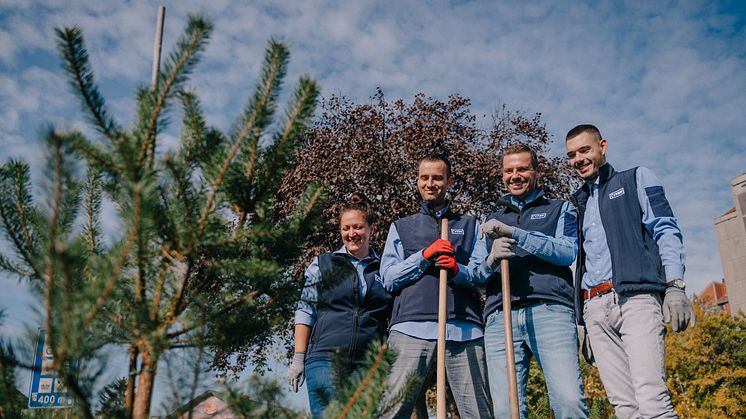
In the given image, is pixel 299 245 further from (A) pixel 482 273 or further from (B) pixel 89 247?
(A) pixel 482 273

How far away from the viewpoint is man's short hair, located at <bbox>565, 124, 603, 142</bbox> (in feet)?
A: 12.2

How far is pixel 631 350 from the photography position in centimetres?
308

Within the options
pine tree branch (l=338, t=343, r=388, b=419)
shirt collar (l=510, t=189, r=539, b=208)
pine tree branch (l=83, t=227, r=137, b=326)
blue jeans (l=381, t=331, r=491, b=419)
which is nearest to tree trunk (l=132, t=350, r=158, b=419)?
pine tree branch (l=83, t=227, r=137, b=326)

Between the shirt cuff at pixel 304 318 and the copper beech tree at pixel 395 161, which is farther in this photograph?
the copper beech tree at pixel 395 161

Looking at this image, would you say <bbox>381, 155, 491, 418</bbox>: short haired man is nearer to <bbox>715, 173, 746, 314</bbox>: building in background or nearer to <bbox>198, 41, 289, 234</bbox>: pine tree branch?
<bbox>198, 41, 289, 234</bbox>: pine tree branch

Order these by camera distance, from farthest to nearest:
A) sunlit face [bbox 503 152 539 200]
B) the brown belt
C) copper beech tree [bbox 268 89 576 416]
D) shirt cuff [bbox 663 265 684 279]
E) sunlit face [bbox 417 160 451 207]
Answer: copper beech tree [bbox 268 89 576 416] < sunlit face [bbox 417 160 451 207] < sunlit face [bbox 503 152 539 200] < the brown belt < shirt cuff [bbox 663 265 684 279]

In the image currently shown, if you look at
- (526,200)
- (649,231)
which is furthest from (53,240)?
(526,200)

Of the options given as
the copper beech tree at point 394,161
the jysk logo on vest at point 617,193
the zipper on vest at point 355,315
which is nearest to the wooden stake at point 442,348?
the zipper on vest at point 355,315

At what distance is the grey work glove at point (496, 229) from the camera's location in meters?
3.45

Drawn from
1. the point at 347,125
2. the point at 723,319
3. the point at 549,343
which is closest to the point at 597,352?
the point at 549,343

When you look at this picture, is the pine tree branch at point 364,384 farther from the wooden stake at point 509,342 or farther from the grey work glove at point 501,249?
the grey work glove at point 501,249

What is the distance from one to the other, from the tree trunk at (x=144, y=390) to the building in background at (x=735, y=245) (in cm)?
3421

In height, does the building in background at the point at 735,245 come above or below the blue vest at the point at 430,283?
above

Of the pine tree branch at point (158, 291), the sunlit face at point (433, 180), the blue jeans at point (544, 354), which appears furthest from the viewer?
the sunlit face at point (433, 180)
